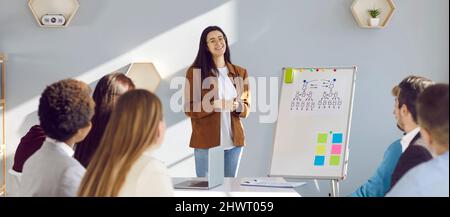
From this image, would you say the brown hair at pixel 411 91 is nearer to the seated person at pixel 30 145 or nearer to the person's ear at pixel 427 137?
the person's ear at pixel 427 137

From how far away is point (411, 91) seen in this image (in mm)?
1303

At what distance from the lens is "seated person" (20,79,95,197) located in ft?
3.98

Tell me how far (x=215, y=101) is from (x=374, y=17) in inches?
55.6

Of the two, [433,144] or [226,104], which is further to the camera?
[226,104]

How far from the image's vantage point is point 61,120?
4.02 ft

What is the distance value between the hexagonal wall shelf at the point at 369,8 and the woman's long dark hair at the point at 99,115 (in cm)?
212

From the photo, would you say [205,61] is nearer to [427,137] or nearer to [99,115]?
[99,115]

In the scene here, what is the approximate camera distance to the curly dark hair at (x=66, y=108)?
1.21 m

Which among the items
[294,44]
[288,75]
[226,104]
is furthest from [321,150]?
[226,104]

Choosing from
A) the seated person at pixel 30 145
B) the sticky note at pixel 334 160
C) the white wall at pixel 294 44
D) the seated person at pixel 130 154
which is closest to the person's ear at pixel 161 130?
the seated person at pixel 130 154

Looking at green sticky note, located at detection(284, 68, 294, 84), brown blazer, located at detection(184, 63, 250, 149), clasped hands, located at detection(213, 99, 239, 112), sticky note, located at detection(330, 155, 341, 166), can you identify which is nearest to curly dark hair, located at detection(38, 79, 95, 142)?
brown blazer, located at detection(184, 63, 250, 149)

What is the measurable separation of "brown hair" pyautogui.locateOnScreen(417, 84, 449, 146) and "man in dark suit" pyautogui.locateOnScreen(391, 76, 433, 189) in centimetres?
4
